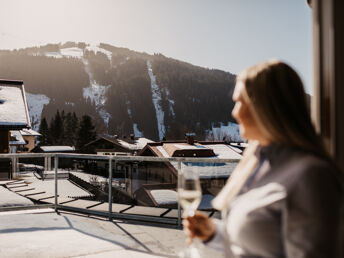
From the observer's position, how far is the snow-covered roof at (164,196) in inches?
200

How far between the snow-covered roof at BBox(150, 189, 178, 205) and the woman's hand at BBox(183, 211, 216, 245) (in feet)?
12.0

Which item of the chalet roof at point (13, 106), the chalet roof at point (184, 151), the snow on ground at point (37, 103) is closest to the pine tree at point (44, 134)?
the chalet roof at point (184, 151)

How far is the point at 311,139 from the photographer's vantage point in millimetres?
1012

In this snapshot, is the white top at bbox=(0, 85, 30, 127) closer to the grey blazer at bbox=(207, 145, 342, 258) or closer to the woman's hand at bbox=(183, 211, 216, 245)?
the woman's hand at bbox=(183, 211, 216, 245)

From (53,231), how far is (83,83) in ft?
523

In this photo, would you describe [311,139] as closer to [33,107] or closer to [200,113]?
[200,113]

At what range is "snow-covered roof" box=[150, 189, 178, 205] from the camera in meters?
5.08

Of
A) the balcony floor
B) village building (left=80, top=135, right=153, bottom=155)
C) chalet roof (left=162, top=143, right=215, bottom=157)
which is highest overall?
the balcony floor

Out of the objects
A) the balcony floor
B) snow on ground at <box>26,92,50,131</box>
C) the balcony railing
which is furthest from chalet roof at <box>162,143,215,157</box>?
snow on ground at <box>26,92,50,131</box>

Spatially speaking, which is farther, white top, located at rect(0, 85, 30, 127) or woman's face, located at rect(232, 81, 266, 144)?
white top, located at rect(0, 85, 30, 127)

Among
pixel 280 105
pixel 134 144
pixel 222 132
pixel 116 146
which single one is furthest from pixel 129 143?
pixel 222 132

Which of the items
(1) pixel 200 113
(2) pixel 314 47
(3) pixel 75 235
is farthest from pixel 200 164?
(1) pixel 200 113

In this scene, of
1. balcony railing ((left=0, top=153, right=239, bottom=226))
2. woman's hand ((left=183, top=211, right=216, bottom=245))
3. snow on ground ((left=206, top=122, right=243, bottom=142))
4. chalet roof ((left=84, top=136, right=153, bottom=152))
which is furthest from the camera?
snow on ground ((left=206, top=122, right=243, bottom=142))

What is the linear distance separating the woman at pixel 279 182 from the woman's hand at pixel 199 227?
1 centimetres
